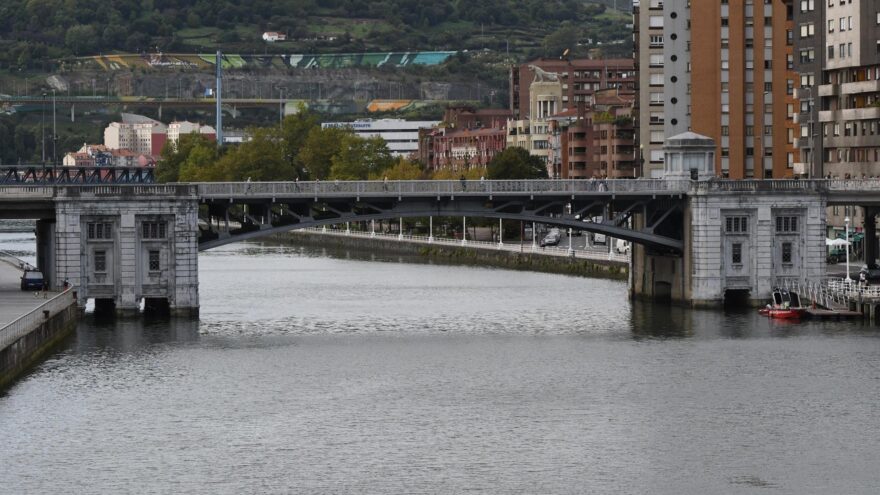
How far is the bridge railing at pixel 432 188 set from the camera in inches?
4178

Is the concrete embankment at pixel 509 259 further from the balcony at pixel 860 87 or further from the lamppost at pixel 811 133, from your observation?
the balcony at pixel 860 87

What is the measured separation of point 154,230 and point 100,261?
124 inches

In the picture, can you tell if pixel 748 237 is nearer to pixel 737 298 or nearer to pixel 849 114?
pixel 737 298

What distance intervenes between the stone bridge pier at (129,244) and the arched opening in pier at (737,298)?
28.9 m

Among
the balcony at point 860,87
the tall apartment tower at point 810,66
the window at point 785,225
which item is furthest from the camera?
the tall apartment tower at point 810,66

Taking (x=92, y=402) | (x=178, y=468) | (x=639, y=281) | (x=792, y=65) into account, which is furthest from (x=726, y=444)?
(x=792, y=65)

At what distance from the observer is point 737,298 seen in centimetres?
10981

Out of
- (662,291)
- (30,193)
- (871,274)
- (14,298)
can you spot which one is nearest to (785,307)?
(871,274)

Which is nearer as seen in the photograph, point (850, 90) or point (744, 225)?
point (744, 225)

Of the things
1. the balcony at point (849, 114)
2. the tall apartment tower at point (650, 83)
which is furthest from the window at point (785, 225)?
the tall apartment tower at point (650, 83)

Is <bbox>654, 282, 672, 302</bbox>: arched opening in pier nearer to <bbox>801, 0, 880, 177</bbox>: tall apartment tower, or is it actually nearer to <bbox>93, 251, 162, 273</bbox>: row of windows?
<bbox>801, 0, 880, 177</bbox>: tall apartment tower

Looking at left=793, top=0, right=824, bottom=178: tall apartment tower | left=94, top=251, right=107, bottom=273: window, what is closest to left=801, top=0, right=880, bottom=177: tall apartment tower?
left=793, top=0, right=824, bottom=178: tall apartment tower

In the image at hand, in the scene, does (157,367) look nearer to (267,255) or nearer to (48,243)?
(48,243)

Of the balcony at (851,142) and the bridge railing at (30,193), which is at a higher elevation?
the balcony at (851,142)
